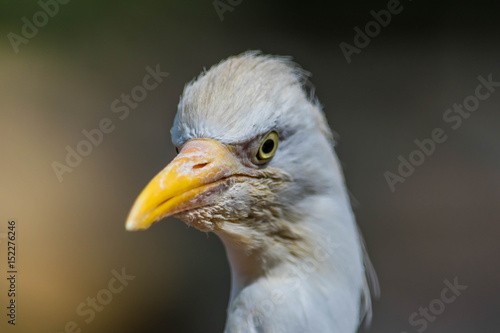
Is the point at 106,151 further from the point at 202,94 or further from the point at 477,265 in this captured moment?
the point at 477,265

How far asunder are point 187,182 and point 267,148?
0.18 metres

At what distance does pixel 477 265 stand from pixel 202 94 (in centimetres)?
203

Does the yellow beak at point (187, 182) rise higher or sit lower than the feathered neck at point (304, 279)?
higher

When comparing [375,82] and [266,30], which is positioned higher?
[266,30]

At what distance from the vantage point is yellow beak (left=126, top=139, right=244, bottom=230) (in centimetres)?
74

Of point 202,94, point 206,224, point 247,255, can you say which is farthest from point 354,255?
point 202,94

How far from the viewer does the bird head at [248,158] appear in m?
0.81

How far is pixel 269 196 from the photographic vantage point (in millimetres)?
890

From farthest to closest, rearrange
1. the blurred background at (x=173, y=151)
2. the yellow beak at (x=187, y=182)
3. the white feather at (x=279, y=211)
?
the blurred background at (x=173, y=151)
the white feather at (x=279, y=211)
the yellow beak at (x=187, y=182)

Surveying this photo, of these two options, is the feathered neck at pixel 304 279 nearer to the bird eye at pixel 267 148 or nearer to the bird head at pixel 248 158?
the bird head at pixel 248 158

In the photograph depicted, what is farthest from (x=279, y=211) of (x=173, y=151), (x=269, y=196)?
(x=173, y=151)

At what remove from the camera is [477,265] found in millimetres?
2355

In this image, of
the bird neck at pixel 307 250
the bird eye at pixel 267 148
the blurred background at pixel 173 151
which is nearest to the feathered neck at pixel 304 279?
the bird neck at pixel 307 250

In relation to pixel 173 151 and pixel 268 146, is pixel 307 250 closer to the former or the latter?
pixel 268 146
